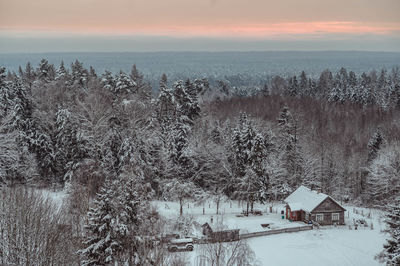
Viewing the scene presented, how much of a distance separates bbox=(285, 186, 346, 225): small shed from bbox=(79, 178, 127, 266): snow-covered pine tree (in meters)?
23.6

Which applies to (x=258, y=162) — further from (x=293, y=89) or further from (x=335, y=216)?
(x=293, y=89)

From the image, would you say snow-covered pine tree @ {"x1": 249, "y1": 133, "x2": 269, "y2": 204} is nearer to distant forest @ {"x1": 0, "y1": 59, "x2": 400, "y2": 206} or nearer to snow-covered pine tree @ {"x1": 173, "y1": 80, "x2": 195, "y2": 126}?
distant forest @ {"x1": 0, "y1": 59, "x2": 400, "y2": 206}

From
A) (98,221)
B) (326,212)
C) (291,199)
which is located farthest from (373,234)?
(98,221)

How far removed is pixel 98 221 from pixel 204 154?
31364 millimetres

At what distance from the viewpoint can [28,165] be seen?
41.8 meters

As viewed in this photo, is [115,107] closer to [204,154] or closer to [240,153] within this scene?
[204,154]

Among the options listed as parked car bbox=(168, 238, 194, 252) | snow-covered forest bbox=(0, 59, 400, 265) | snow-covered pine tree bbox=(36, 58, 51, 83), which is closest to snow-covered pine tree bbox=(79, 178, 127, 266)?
snow-covered forest bbox=(0, 59, 400, 265)

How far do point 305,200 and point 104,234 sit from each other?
1018 inches

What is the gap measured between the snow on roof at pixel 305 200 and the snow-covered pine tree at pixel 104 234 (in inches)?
932

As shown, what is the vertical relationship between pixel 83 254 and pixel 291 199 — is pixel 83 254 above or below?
above

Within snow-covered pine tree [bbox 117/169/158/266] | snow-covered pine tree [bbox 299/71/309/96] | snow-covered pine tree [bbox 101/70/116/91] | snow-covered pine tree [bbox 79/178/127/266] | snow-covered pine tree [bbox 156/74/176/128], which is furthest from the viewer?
snow-covered pine tree [bbox 299/71/309/96]

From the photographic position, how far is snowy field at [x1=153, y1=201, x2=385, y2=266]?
2673cm

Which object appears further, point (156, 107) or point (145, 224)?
point (156, 107)

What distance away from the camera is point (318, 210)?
120 ft
